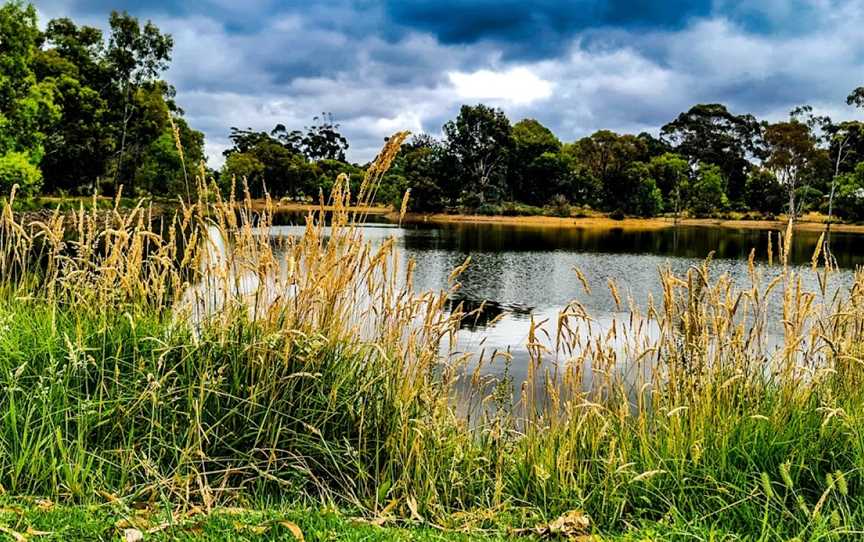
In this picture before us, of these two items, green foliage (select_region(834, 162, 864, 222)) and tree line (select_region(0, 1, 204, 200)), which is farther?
green foliage (select_region(834, 162, 864, 222))

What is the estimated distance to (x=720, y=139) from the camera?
78.4 metres

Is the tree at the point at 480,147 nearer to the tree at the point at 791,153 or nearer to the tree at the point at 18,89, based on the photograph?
the tree at the point at 791,153

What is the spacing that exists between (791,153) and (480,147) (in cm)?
3027

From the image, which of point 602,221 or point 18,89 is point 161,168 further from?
point 602,221

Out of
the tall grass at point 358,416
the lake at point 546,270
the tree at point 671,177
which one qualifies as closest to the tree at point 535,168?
the tree at point 671,177

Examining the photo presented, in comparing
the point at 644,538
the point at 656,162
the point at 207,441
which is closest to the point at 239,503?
the point at 207,441

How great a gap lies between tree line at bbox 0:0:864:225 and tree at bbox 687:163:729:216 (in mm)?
141

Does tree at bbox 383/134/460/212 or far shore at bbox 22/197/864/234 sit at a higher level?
tree at bbox 383/134/460/212

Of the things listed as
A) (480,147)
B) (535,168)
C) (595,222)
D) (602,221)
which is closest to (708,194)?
(602,221)

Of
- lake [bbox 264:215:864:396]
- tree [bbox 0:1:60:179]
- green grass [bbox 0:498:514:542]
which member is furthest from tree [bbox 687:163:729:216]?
green grass [bbox 0:498:514:542]

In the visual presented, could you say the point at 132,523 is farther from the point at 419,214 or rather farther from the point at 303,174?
the point at 303,174

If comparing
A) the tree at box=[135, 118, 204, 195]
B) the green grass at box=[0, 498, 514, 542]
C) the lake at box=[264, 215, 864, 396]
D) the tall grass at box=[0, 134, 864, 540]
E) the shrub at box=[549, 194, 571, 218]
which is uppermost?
the tree at box=[135, 118, 204, 195]

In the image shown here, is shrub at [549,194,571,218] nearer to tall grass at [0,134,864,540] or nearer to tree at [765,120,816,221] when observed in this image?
tree at [765,120,816,221]

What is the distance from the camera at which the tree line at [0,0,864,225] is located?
38406mm
